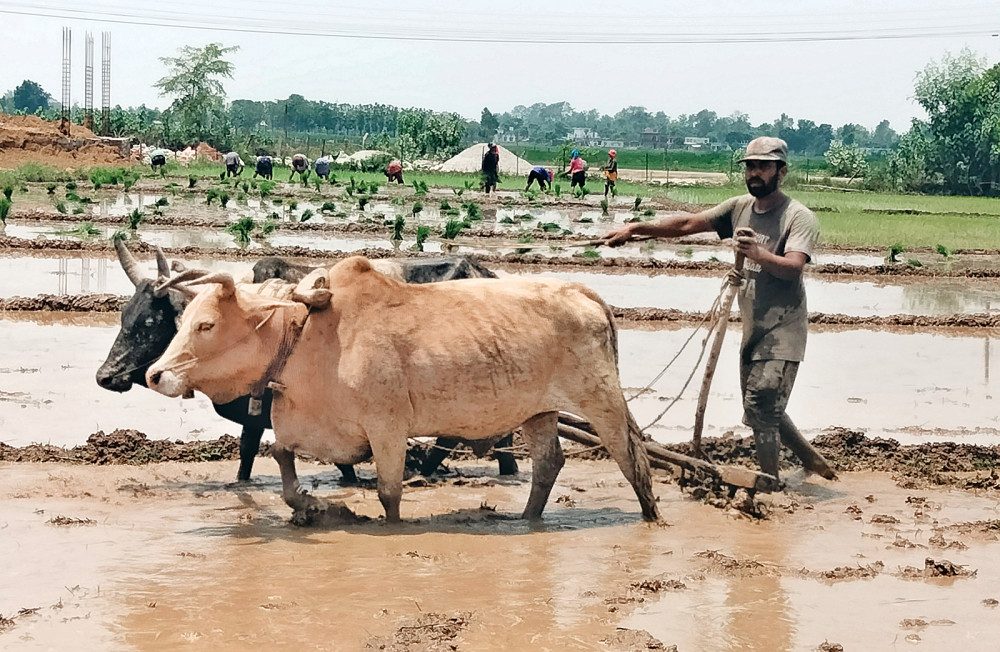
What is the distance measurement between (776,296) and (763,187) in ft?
2.15

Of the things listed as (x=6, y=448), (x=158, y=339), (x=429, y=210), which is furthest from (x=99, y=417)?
(x=429, y=210)

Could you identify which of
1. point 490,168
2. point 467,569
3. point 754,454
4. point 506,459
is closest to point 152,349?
point 506,459

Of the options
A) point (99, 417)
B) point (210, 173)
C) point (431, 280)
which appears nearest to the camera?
point (431, 280)

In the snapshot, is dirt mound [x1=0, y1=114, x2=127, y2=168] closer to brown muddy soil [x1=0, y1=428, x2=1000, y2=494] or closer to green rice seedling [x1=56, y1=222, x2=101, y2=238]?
green rice seedling [x1=56, y1=222, x2=101, y2=238]

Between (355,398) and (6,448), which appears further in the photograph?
(6,448)

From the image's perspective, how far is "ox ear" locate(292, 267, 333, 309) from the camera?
725 cm

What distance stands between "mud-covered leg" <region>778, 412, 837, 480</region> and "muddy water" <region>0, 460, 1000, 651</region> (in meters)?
0.18

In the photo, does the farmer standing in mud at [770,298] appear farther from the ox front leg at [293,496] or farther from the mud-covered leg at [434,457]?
the ox front leg at [293,496]

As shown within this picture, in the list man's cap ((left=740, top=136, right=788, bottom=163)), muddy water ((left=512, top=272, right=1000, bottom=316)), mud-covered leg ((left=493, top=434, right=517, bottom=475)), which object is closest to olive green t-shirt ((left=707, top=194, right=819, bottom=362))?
man's cap ((left=740, top=136, right=788, bottom=163))

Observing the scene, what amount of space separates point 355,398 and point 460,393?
1.89ft

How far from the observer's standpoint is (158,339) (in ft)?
27.8

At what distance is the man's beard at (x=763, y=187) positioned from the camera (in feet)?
26.8

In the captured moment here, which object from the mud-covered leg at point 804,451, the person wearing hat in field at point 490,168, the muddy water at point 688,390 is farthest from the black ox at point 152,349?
the person wearing hat in field at point 490,168

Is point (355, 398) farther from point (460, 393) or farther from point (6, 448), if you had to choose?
point (6, 448)
